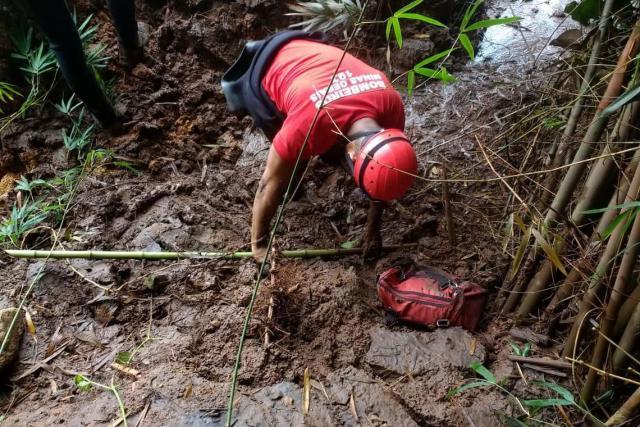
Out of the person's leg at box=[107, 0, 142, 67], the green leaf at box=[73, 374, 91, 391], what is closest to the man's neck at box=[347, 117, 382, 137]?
the green leaf at box=[73, 374, 91, 391]

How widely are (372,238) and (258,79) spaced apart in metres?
1.14

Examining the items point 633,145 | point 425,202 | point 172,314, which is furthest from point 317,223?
point 633,145

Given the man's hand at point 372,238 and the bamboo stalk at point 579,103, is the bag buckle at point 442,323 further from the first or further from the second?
the bamboo stalk at point 579,103

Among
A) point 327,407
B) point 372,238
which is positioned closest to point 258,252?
point 372,238

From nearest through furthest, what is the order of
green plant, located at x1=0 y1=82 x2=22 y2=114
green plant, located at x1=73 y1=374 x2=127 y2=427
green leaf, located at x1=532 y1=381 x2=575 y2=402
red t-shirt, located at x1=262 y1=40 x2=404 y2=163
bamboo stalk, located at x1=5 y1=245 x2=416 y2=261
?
green leaf, located at x1=532 y1=381 x2=575 y2=402, green plant, located at x1=73 y1=374 x2=127 y2=427, red t-shirt, located at x1=262 y1=40 x2=404 y2=163, bamboo stalk, located at x1=5 y1=245 x2=416 y2=261, green plant, located at x1=0 y1=82 x2=22 y2=114

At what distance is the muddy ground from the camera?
5.78ft

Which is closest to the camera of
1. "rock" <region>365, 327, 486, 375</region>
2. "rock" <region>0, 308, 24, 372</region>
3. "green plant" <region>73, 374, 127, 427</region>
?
"green plant" <region>73, 374, 127, 427</region>

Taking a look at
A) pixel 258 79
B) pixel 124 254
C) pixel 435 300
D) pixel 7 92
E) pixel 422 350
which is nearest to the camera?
pixel 422 350

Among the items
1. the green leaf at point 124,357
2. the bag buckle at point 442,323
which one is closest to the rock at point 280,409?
the green leaf at point 124,357

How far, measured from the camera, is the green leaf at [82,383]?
1769 mm

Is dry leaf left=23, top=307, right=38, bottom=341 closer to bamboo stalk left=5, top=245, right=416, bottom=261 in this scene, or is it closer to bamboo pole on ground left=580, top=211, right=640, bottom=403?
bamboo stalk left=5, top=245, right=416, bottom=261

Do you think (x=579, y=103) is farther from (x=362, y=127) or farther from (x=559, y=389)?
(x=559, y=389)

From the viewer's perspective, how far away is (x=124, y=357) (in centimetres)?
190

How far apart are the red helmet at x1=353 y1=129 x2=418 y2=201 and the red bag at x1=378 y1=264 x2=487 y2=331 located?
0.49 m
